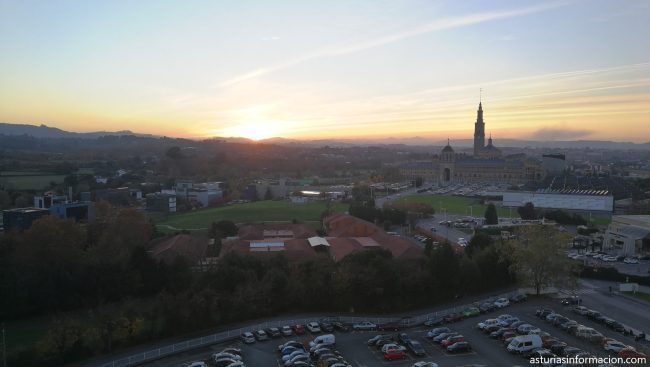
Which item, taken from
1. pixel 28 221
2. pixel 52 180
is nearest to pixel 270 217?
pixel 28 221

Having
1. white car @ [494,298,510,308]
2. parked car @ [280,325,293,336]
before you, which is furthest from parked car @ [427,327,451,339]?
parked car @ [280,325,293,336]

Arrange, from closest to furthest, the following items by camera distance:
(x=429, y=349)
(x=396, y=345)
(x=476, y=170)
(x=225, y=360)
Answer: (x=225, y=360) → (x=396, y=345) → (x=429, y=349) → (x=476, y=170)

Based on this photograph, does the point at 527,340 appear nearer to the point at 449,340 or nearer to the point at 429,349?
the point at 449,340

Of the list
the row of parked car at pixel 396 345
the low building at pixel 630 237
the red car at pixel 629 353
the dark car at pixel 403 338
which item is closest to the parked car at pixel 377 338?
the row of parked car at pixel 396 345

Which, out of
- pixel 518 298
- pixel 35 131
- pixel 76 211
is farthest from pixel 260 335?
pixel 35 131

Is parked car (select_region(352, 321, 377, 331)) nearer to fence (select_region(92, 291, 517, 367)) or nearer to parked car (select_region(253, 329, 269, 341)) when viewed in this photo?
fence (select_region(92, 291, 517, 367))
